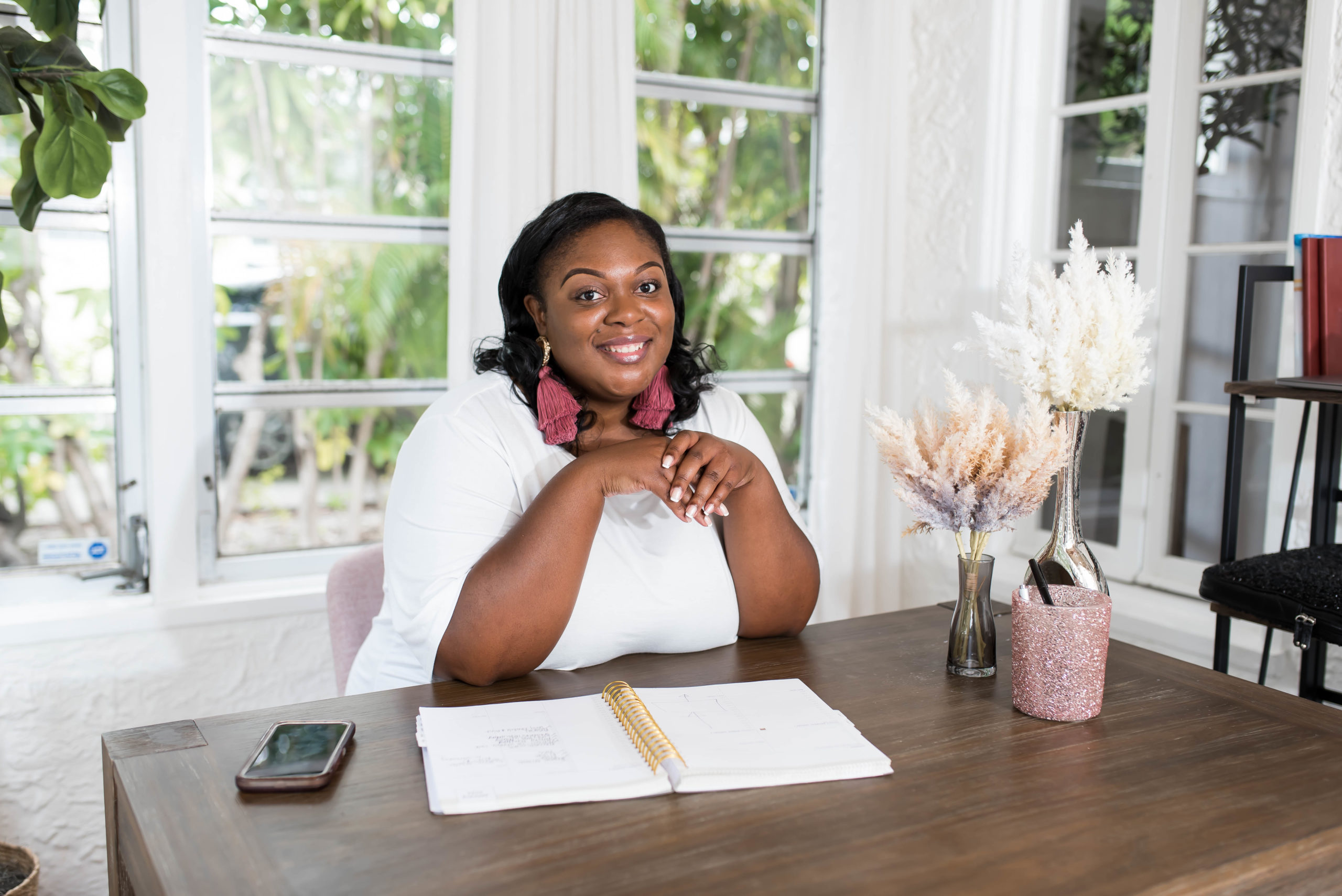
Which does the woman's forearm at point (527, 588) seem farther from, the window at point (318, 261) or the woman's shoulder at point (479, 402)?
the window at point (318, 261)

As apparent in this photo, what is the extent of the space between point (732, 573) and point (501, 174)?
1.29 meters

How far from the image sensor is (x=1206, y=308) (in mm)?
2439

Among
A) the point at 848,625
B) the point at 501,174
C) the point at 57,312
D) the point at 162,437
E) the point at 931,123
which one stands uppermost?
the point at 931,123

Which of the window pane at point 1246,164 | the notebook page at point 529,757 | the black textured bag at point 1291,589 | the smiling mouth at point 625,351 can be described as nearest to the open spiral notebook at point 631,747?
the notebook page at point 529,757

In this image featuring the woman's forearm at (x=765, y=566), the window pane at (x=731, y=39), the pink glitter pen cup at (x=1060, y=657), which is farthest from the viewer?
the window pane at (x=731, y=39)

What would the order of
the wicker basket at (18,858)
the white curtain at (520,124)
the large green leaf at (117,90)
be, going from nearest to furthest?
1. the large green leaf at (117,90)
2. the wicker basket at (18,858)
3. the white curtain at (520,124)

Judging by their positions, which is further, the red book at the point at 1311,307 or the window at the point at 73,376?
the window at the point at 73,376

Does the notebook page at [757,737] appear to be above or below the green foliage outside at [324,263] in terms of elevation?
below

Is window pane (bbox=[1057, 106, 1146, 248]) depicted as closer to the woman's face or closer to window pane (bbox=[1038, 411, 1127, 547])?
window pane (bbox=[1038, 411, 1127, 547])

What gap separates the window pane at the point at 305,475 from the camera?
249 centimetres

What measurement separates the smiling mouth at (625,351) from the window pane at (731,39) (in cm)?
151

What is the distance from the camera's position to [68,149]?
5.72ft

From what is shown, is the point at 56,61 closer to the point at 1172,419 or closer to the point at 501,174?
the point at 501,174

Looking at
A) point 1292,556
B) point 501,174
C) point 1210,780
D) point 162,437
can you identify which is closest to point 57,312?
point 162,437
